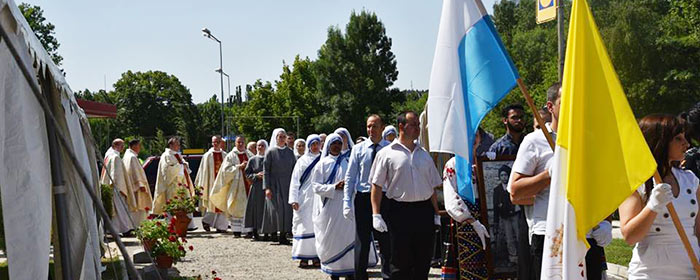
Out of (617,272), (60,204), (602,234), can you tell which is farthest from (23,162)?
(617,272)

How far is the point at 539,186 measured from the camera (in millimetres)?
5848

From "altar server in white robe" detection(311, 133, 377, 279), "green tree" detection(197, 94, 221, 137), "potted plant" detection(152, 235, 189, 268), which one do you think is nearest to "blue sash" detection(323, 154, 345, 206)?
"altar server in white robe" detection(311, 133, 377, 279)

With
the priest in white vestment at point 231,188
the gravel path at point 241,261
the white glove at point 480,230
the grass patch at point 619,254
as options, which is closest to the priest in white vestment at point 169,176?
the priest in white vestment at point 231,188

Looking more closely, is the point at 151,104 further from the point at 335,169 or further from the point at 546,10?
the point at 335,169

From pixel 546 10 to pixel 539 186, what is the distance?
12.7 m

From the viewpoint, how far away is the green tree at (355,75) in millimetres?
69812

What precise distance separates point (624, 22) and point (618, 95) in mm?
42253

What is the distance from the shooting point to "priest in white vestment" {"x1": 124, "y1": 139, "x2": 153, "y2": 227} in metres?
17.6

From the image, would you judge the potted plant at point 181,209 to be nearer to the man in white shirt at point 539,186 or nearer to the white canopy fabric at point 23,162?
the white canopy fabric at point 23,162

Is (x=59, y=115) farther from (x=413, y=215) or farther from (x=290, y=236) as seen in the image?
(x=290, y=236)

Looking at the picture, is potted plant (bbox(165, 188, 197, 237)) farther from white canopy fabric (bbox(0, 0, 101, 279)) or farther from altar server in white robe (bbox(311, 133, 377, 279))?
white canopy fabric (bbox(0, 0, 101, 279))

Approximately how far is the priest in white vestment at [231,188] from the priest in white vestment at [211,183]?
287mm

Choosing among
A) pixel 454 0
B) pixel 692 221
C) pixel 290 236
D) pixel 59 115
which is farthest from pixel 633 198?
pixel 290 236

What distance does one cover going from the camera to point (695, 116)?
22.0ft
